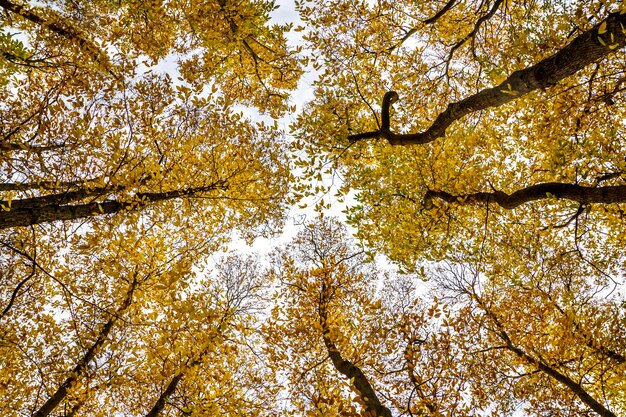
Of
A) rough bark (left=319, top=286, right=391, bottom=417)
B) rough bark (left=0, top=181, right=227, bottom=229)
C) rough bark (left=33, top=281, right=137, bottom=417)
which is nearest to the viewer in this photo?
rough bark (left=0, top=181, right=227, bottom=229)

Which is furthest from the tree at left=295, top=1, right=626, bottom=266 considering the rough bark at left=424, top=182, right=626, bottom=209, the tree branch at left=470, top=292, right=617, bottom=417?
the tree branch at left=470, top=292, right=617, bottom=417

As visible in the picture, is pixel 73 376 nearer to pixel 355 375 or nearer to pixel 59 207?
pixel 59 207

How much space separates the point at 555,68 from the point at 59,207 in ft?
29.6

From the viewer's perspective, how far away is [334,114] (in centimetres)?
792

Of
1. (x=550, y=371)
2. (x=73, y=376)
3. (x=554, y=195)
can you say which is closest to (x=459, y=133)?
(x=554, y=195)

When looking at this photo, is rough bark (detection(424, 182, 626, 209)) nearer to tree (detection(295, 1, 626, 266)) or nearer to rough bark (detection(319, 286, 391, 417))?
tree (detection(295, 1, 626, 266))

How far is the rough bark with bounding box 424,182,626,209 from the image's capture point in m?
5.24

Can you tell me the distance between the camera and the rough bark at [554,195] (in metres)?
5.24

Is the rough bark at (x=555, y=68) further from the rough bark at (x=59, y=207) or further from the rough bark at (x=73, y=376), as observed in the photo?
the rough bark at (x=73, y=376)

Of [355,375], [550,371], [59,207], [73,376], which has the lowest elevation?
[73,376]

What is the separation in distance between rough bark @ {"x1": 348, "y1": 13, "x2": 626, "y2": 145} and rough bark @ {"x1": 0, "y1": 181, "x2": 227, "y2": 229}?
21.7ft

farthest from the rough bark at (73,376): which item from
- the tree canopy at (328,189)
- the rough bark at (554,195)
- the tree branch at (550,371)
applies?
the tree branch at (550,371)

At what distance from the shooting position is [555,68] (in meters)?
5.01

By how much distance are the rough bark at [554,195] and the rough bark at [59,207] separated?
7372 millimetres
